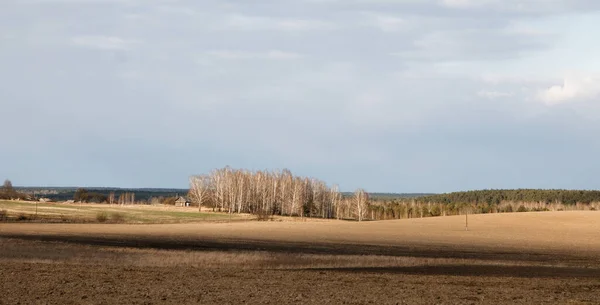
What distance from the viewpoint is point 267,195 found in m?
169

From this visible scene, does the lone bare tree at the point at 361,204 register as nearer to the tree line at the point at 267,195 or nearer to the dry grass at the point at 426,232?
the tree line at the point at 267,195

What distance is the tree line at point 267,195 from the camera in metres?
166

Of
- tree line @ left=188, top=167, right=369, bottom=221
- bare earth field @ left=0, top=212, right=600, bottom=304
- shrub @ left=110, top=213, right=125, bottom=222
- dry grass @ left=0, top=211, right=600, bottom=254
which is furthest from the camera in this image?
tree line @ left=188, top=167, right=369, bottom=221

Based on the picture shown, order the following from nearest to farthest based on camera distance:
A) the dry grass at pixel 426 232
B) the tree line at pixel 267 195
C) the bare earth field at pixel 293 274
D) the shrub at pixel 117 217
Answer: the bare earth field at pixel 293 274 < the dry grass at pixel 426 232 < the shrub at pixel 117 217 < the tree line at pixel 267 195

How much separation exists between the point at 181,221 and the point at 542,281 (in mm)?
84602

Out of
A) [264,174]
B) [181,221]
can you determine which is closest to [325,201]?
[264,174]

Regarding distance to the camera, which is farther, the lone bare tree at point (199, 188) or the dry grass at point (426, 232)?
the lone bare tree at point (199, 188)

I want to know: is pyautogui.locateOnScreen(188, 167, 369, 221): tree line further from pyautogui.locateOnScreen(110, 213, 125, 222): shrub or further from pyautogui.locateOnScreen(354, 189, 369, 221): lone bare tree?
pyautogui.locateOnScreen(110, 213, 125, 222): shrub

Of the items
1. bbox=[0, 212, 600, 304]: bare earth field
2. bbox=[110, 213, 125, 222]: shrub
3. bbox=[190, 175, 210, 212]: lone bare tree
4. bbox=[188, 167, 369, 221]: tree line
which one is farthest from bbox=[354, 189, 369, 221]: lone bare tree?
bbox=[0, 212, 600, 304]: bare earth field

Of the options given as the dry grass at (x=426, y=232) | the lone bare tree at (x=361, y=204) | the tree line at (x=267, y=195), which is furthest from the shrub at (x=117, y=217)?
the lone bare tree at (x=361, y=204)

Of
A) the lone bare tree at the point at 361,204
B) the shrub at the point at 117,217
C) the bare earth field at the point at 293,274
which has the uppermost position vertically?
the lone bare tree at the point at 361,204

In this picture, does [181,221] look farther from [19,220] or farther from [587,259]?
[587,259]

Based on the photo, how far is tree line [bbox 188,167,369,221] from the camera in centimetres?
16575

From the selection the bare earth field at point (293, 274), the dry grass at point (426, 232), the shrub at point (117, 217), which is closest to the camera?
the bare earth field at point (293, 274)
